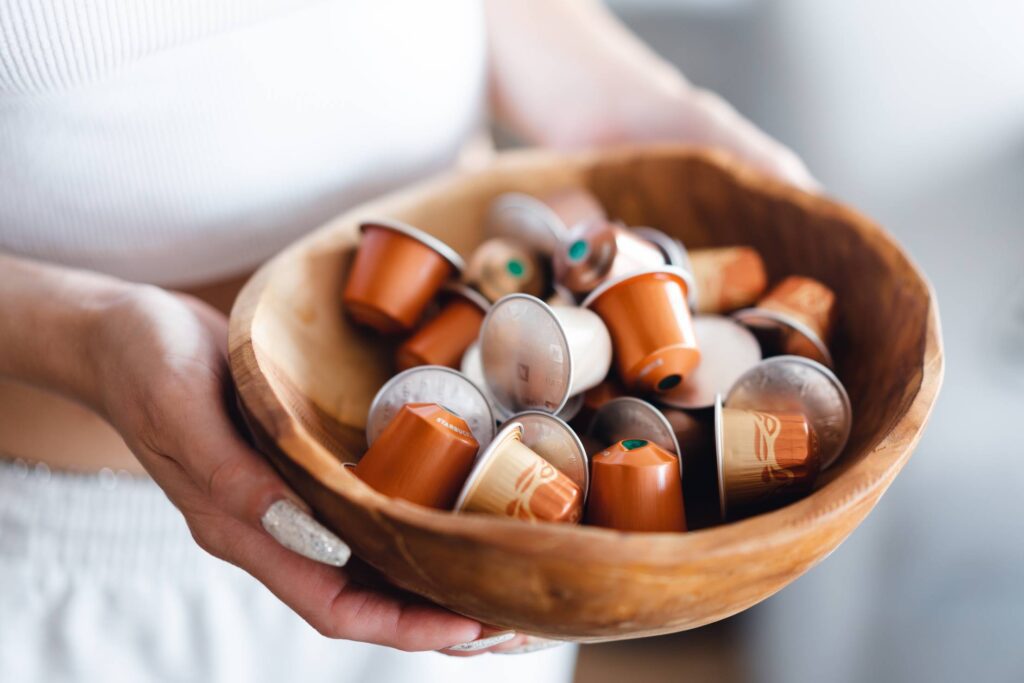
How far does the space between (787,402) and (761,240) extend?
24 cm

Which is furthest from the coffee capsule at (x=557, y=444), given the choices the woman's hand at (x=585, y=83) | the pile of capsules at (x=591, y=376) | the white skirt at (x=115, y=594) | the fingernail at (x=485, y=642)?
the woman's hand at (x=585, y=83)

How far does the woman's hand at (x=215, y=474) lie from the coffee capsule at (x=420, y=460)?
0.06m

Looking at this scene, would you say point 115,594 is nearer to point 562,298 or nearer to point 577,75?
point 562,298

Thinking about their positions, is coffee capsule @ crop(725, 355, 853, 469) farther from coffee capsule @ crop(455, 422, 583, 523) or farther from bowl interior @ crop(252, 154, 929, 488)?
coffee capsule @ crop(455, 422, 583, 523)

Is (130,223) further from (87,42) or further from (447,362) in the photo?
(447,362)

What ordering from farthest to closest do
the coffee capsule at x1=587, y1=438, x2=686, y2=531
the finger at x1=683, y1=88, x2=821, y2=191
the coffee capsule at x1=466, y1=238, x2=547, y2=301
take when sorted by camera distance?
the finger at x1=683, y1=88, x2=821, y2=191 → the coffee capsule at x1=466, y1=238, x2=547, y2=301 → the coffee capsule at x1=587, y1=438, x2=686, y2=531

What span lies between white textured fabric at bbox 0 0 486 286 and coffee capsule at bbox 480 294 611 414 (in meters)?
0.26

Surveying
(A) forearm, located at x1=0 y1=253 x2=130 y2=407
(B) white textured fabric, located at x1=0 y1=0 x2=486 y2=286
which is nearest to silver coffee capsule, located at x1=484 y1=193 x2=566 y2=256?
(B) white textured fabric, located at x1=0 y1=0 x2=486 y2=286

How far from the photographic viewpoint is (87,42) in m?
0.65

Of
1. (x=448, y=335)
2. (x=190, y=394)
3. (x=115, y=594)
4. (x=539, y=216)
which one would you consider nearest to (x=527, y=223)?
(x=539, y=216)

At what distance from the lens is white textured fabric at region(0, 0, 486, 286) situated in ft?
2.17

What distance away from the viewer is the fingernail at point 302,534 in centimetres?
53

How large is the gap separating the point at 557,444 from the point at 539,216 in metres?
0.27

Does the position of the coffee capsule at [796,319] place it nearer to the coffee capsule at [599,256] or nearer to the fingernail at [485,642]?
the coffee capsule at [599,256]
